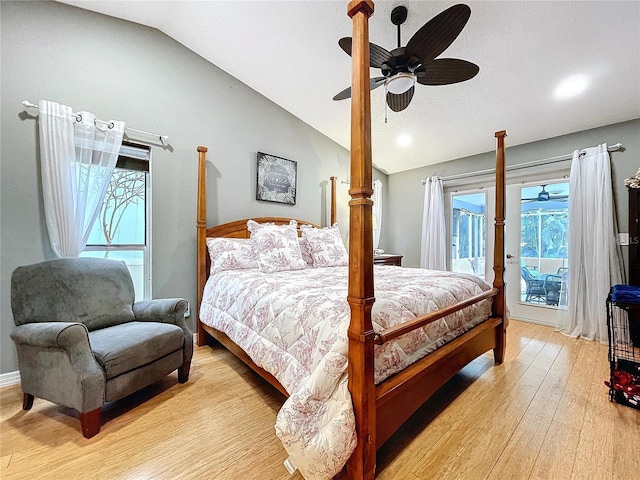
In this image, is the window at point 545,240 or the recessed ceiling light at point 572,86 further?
the window at point 545,240

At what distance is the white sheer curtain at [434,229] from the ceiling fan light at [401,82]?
272cm

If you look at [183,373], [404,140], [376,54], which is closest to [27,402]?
[183,373]

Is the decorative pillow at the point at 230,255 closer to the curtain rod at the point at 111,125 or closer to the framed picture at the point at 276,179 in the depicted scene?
the framed picture at the point at 276,179

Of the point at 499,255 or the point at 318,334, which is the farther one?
the point at 499,255

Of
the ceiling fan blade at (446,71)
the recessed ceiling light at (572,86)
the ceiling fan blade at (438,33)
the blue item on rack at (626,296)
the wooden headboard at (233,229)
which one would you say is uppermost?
the recessed ceiling light at (572,86)

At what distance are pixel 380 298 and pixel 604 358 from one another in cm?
265

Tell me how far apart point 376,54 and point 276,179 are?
2080 millimetres

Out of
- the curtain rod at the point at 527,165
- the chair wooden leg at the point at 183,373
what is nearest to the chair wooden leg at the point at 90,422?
the chair wooden leg at the point at 183,373

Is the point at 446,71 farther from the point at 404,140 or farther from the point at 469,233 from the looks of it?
the point at 469,233

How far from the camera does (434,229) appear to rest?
4496 millimetres

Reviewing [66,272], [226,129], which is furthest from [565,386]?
[226,129]

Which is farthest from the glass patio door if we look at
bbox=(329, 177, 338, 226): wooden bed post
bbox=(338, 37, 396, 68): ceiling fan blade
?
bbox=(338, 37, 396, 68): ceiling fan blade

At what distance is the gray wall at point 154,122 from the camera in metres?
2.13

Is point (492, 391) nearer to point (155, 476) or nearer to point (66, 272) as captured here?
point (155, 476)
